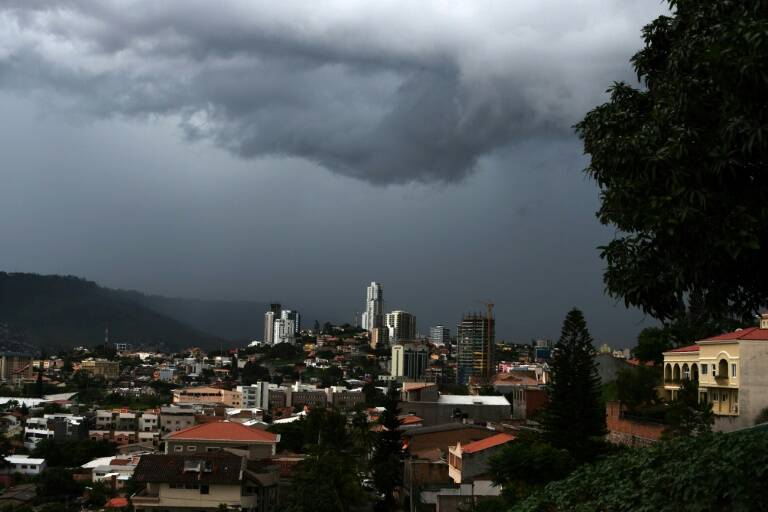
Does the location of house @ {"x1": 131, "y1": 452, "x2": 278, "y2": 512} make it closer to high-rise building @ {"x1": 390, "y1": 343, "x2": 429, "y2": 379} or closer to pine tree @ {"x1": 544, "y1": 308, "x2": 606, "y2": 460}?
pine tree @ {"x1": 544, "y1": 308, "x2": 606, "y2": 460}

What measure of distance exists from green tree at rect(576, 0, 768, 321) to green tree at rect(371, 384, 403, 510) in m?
32.1

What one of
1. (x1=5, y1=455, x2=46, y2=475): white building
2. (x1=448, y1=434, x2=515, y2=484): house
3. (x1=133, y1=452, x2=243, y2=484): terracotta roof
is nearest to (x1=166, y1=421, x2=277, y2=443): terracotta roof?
(x1=133, y1=452, x2=243, y2=484): terracotta roof

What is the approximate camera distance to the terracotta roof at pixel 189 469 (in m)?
34.9

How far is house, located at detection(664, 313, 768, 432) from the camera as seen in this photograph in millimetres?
25219

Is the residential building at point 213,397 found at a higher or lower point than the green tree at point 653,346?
lower

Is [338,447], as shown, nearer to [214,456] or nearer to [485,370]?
[214,456]

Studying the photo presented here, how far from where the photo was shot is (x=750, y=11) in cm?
664

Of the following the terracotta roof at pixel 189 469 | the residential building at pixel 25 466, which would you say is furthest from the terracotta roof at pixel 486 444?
the residential building at pixel 25 466

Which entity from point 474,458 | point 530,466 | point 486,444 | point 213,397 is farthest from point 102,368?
point 530,466

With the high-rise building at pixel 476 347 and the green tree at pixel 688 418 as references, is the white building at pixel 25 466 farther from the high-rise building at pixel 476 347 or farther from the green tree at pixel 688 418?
the high-rise building at pixel 476 347

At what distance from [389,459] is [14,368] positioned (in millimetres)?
177910

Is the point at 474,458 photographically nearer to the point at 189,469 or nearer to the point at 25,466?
the point at 189,469

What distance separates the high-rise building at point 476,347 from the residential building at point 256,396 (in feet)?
202

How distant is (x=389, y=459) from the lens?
1565 inches
